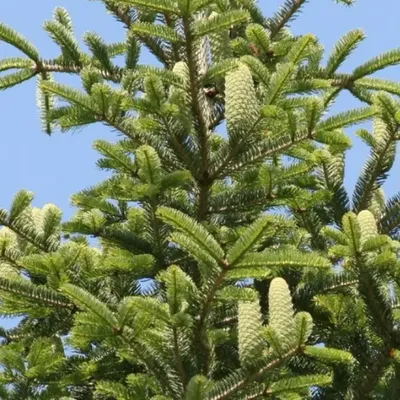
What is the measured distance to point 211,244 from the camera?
152 inches

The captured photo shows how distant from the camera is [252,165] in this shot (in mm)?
4832

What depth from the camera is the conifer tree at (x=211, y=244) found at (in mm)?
4043

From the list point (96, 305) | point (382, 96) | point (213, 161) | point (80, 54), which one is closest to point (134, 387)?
point (96, 305)

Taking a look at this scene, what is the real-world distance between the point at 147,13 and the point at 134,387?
2548mm

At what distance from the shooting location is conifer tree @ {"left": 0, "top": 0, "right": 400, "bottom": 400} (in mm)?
4043

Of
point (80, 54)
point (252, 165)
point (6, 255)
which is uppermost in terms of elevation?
point (80, 54)

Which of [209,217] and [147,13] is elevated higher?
[147,13]

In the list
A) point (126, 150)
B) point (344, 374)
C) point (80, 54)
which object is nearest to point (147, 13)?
point (80, 54)

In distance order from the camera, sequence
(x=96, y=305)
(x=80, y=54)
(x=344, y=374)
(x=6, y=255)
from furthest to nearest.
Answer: (x=80, y=54), (x=344, y=374), (x=6, y=255), (x=96, y=305)

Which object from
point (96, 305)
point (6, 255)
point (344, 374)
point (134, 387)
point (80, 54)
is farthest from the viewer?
point (80, 54)

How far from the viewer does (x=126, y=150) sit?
4.97m

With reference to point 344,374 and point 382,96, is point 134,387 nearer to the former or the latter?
point 344,374

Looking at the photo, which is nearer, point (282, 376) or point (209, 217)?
point (282, 376)

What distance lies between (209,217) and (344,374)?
42.2 inches
